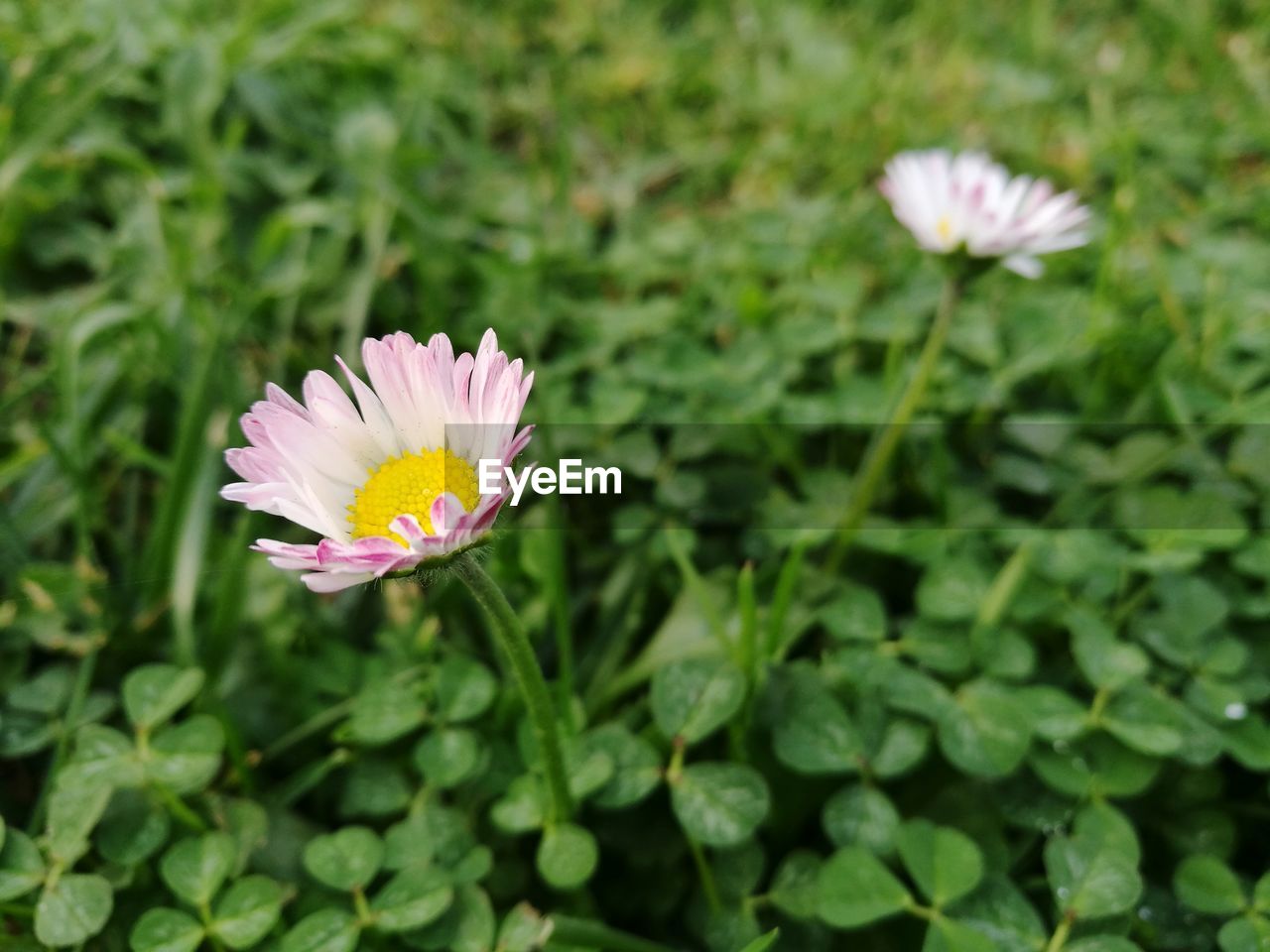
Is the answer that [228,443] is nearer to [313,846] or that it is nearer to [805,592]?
[313,846]

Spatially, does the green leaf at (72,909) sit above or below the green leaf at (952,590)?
below

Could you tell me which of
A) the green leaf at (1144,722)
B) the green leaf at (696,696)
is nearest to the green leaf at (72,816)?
the green leaf at (696,696)

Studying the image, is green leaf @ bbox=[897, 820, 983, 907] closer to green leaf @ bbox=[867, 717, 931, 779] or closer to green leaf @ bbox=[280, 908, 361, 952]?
green leaf @ bbox=[867, 717, 931, 779]

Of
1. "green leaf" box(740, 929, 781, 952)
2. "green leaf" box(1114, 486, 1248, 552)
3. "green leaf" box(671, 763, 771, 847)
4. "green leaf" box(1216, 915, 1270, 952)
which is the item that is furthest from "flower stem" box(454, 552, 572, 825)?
"green leaf" box(1114, 486, 1248, 552)

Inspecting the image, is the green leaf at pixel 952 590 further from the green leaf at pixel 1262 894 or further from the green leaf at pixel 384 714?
the green leaf at pixel 384 714

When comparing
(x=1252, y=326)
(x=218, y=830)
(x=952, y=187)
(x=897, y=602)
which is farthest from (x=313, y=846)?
(x=1252, y=326)

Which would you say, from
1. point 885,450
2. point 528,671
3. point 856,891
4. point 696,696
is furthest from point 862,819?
point 885,450
